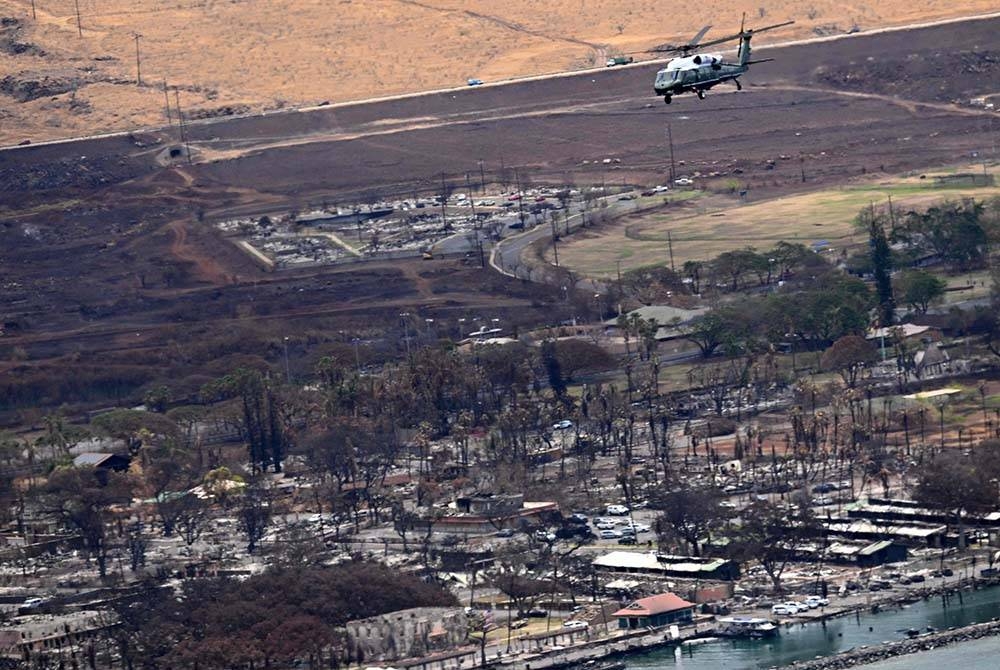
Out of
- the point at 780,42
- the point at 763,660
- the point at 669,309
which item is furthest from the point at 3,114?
the point at 763,660

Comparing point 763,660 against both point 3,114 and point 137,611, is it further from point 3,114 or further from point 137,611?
point 3,114

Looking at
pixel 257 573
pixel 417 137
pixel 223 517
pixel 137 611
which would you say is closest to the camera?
pixel 137 611

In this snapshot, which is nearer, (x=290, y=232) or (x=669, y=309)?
(x=669, y=309)

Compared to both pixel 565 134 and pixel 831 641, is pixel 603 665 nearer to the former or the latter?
pixel 831 641

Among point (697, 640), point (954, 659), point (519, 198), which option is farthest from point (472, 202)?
point (954, 659)

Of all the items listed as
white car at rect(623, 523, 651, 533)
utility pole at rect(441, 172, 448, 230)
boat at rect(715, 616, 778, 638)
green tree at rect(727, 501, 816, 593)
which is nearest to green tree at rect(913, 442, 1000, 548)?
green tree at rect(727, 501, 816, 593)

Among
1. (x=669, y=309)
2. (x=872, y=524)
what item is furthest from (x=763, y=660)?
(x=669, y=309)

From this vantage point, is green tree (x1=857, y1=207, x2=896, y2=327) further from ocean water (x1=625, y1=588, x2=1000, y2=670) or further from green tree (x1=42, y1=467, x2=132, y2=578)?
ocean water (x1=625, y1=588, x2=1000, y2=670)

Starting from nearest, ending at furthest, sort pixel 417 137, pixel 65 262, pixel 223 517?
pixel 223 517
pixel 65 262
pixel 417 137
